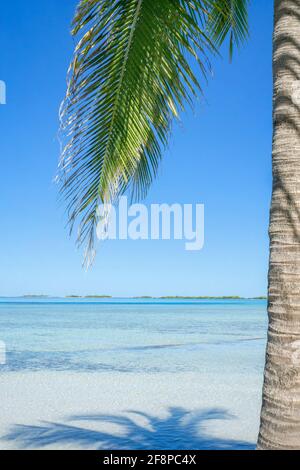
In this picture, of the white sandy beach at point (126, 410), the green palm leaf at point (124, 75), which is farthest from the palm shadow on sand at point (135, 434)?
the green palm leaf at point (124, 75)

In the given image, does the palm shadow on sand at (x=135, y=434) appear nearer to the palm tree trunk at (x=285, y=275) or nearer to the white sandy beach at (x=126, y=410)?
the white sandy beach at (x=126, y=410)

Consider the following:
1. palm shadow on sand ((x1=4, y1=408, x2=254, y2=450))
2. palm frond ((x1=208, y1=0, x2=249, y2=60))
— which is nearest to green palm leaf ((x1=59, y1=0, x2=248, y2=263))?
palm frond ((x1=208, y1=0, x2=249, y2=60))

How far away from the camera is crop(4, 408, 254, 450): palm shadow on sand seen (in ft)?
22.0

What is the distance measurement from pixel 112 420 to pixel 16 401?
239 centimetres

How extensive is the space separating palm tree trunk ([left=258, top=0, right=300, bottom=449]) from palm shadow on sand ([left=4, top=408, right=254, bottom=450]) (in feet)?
13.5

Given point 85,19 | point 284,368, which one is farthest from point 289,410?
point 85,19

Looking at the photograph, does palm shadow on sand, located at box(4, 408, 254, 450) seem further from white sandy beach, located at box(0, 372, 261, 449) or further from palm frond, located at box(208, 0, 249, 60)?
palm frond, located at box(208, 0, 249, 60)

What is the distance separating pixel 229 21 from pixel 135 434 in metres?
5.10

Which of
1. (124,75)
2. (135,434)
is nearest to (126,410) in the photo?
(135,434)

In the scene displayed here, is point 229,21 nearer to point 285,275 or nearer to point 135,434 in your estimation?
point 285,275

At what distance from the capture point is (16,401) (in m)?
9.77

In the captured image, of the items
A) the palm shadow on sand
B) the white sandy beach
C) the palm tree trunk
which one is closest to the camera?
the palm tree trunk

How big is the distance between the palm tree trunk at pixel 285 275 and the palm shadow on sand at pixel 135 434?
4100 millimetres
